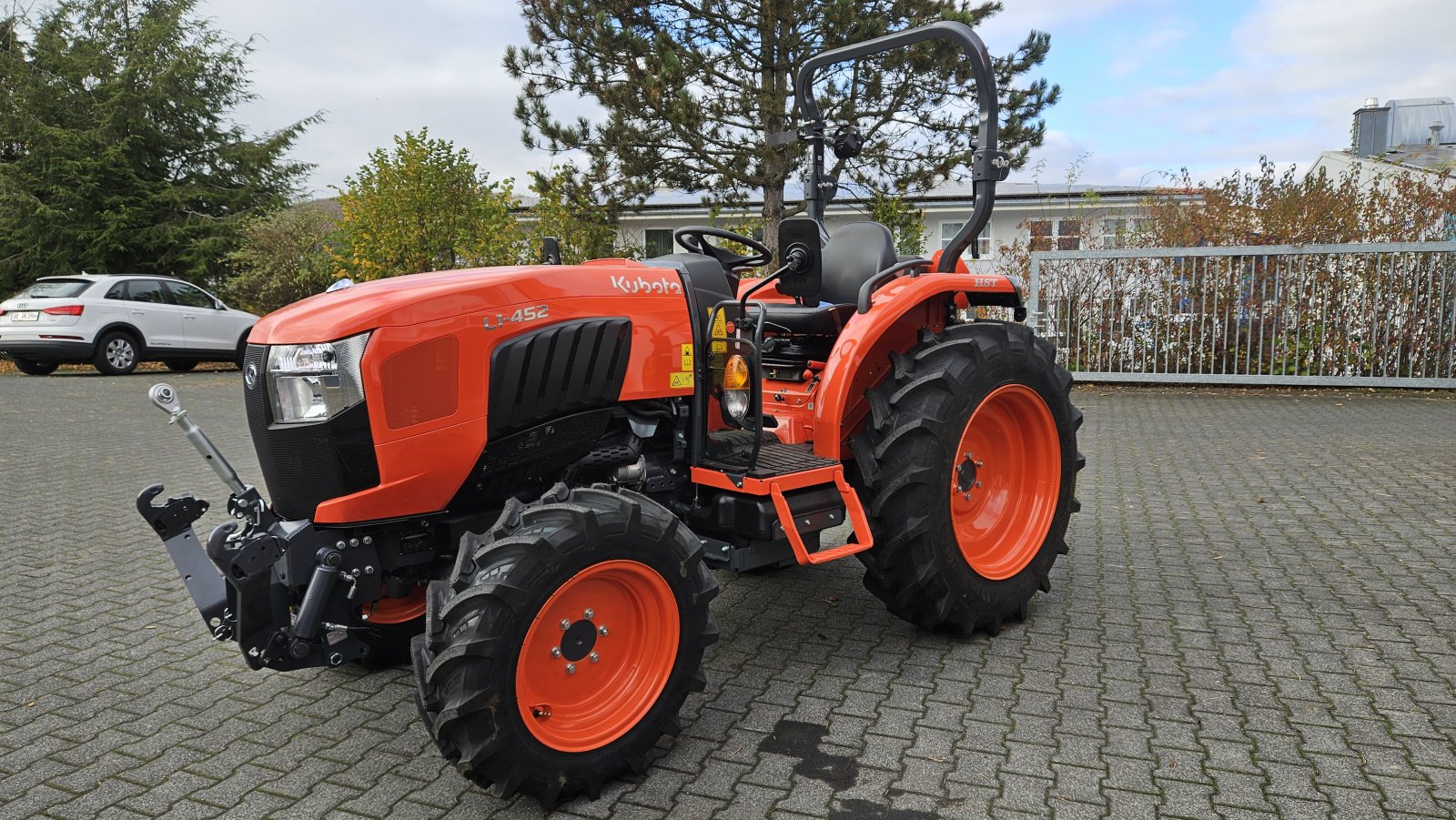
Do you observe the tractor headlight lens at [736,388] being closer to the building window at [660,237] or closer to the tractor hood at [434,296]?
the tractor hood at [434,296]

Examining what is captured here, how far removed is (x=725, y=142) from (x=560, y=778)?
12.4m

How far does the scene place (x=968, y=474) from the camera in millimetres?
4066

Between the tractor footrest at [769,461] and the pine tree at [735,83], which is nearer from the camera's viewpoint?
the tractor footrest at [769,461]

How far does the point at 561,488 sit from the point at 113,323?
571 inches

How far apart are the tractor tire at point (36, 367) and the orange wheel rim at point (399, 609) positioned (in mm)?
15149

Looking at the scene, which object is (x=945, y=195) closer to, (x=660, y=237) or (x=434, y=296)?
(x=660, y=237)

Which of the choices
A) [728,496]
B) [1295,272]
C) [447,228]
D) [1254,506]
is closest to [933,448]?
[728,496]

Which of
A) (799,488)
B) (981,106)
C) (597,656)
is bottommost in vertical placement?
(597,656)

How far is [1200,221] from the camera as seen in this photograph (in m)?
12.8

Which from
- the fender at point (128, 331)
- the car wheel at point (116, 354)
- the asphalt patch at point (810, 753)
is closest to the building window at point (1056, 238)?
the asphalt patch at point (810, 753)

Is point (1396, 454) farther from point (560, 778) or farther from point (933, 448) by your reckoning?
point (560, 778)

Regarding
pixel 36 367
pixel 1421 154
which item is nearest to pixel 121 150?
pixel 36 367

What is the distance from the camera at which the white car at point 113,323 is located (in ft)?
45.8

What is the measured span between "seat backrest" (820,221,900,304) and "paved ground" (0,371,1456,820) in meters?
1.38
